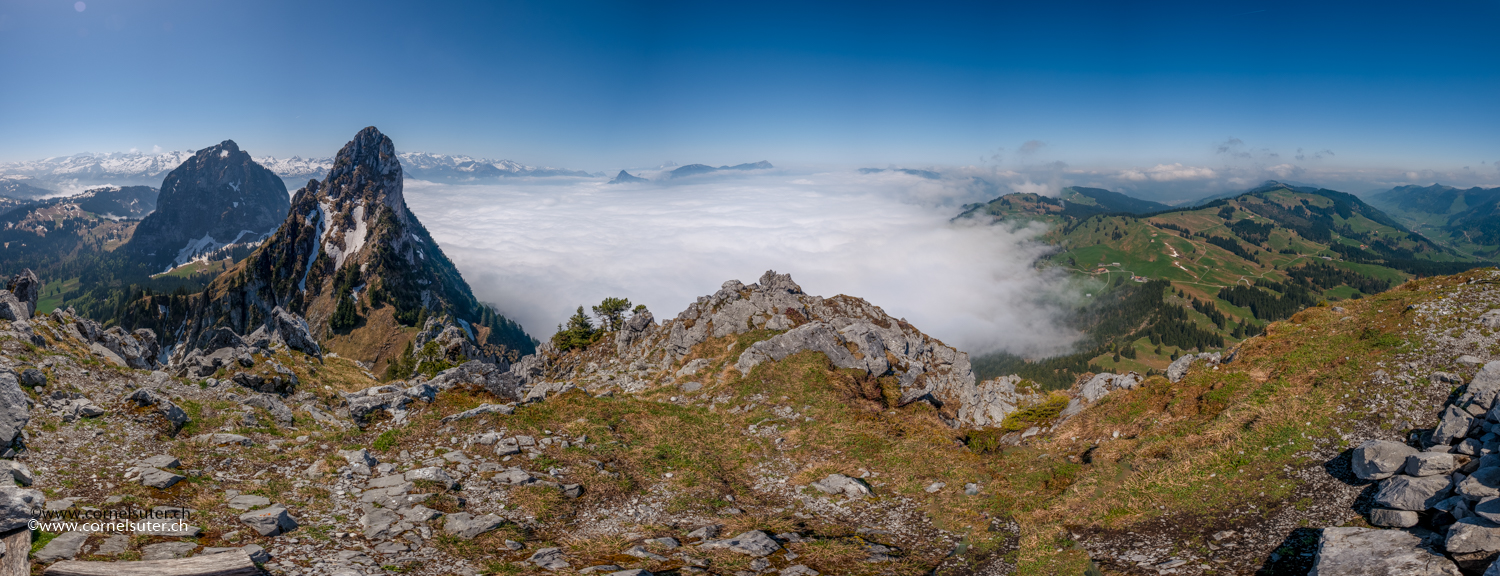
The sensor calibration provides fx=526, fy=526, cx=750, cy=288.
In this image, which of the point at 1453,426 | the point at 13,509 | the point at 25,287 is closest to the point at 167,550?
the point at 13,509

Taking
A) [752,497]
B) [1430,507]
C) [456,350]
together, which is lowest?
[456,350]

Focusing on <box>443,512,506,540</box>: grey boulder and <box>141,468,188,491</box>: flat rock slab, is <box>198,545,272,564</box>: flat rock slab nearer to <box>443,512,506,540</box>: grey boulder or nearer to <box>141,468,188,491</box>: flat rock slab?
<box>443,512,506,540</box>: grey boulder

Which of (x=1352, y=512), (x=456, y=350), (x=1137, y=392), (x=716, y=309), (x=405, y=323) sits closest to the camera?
(x=1352, y=512)

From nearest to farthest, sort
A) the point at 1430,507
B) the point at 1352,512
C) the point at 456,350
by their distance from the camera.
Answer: the point at 1430,507 < the point at 1352,512 < the point at 456,350

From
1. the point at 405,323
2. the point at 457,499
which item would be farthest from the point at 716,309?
the point at 405,323

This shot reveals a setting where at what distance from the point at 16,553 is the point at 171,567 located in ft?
9.35

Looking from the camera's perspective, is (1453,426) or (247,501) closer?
(1453,426)

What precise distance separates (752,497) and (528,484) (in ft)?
29.4

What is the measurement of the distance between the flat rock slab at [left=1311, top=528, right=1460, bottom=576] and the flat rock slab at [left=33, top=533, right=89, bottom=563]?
2707cm

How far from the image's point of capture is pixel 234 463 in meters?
18.6

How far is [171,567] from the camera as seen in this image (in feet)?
35.7

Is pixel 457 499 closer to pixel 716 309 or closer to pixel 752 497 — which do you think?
pixel 752 497

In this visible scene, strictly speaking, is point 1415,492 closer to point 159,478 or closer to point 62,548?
point 62,548

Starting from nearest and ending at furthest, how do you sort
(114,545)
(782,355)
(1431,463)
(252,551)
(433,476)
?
(114,545), (252,551), (1431,463), (433,476), (782,355)
